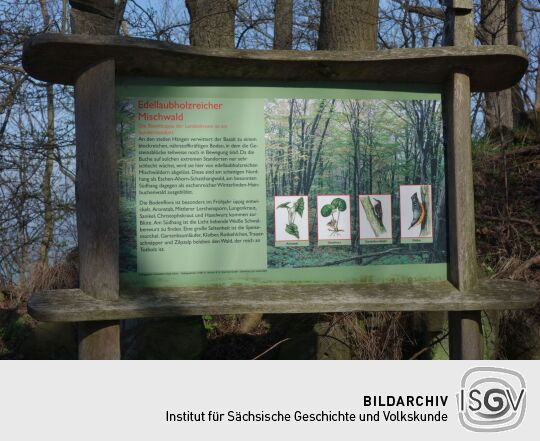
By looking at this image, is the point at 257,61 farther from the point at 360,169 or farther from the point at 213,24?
the point at 213,24

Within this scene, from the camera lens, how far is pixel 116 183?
2549mm

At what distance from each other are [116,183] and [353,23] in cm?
283

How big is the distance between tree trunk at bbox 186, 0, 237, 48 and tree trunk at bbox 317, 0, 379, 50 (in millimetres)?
1346

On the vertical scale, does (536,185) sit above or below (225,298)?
above

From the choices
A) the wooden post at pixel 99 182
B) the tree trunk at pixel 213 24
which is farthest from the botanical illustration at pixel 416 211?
the tree trunk at pixel 213 24

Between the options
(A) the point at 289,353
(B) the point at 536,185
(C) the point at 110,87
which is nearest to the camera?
(C) the point at 110,87

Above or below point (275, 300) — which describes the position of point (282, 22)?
above

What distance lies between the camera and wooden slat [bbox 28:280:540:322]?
245 cm

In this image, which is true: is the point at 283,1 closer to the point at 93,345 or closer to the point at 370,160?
the point at 370,160

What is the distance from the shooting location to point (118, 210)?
2.57m

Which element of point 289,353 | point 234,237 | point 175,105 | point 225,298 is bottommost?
point 289,353
